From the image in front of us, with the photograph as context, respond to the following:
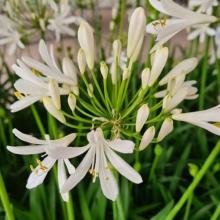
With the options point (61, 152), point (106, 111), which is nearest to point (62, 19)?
point (106, 111)

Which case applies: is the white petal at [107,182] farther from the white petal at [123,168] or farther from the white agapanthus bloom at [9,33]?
the white agapanthus bloom at [9,33]

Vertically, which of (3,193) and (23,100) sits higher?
(23,100)

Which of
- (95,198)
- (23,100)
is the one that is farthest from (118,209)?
(23,100)

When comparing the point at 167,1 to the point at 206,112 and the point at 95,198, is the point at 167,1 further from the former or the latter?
the point at 95,198

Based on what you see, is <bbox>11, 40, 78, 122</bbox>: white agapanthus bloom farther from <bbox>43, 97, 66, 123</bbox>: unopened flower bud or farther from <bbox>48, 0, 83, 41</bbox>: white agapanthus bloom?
<bbox>48, 0, 83, 41</bbox>: white agapanthus bloom

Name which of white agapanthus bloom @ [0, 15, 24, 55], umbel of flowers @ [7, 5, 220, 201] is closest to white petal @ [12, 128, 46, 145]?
umbel of flowers @ [7, 5, 220, 201]
